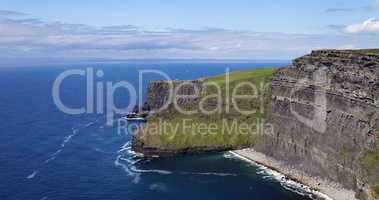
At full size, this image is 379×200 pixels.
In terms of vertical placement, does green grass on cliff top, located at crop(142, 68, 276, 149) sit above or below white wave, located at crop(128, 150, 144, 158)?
above

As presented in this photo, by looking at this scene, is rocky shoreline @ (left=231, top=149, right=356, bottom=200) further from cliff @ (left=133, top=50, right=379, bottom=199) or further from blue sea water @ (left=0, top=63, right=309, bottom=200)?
blue sea water @ (left=0, top=63, right=309, bottom=200)

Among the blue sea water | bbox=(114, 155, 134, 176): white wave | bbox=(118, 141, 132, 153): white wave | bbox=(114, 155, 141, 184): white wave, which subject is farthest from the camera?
bbox=(118, 141, 132, 153): white wave

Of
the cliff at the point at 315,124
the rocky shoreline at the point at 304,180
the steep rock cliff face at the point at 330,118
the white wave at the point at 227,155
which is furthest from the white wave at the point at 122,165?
the steep rock cliff face at the point at 330,118

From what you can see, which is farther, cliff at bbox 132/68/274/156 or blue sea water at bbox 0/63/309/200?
cliff at bbox 132/68/274/156

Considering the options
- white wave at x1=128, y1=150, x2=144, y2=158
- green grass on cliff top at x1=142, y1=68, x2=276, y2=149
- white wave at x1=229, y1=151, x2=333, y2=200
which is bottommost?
white wave at x1=229, y1=151, x2=333, y2=200

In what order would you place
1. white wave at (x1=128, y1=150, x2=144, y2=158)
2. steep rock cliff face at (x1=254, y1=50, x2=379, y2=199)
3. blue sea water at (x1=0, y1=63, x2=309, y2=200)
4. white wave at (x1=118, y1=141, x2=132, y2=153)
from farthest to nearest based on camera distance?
white wave at (x1=118, y1=141, x2=132, y2=153) < white wave at (x1=128, y1=150, x2=144, y2=158) < blue sea water at (x1=0, y1=63, x2=309, y2=200) < steep rock cliff face at (x1=254, y1=50, x2=379, y2=199)

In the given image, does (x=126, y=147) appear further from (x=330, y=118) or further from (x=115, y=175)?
(x=330, y=118)

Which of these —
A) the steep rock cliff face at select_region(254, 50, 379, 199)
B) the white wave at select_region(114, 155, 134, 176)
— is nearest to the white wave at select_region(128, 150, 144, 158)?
the white wave at select_region(114, 155, 134, 176)
